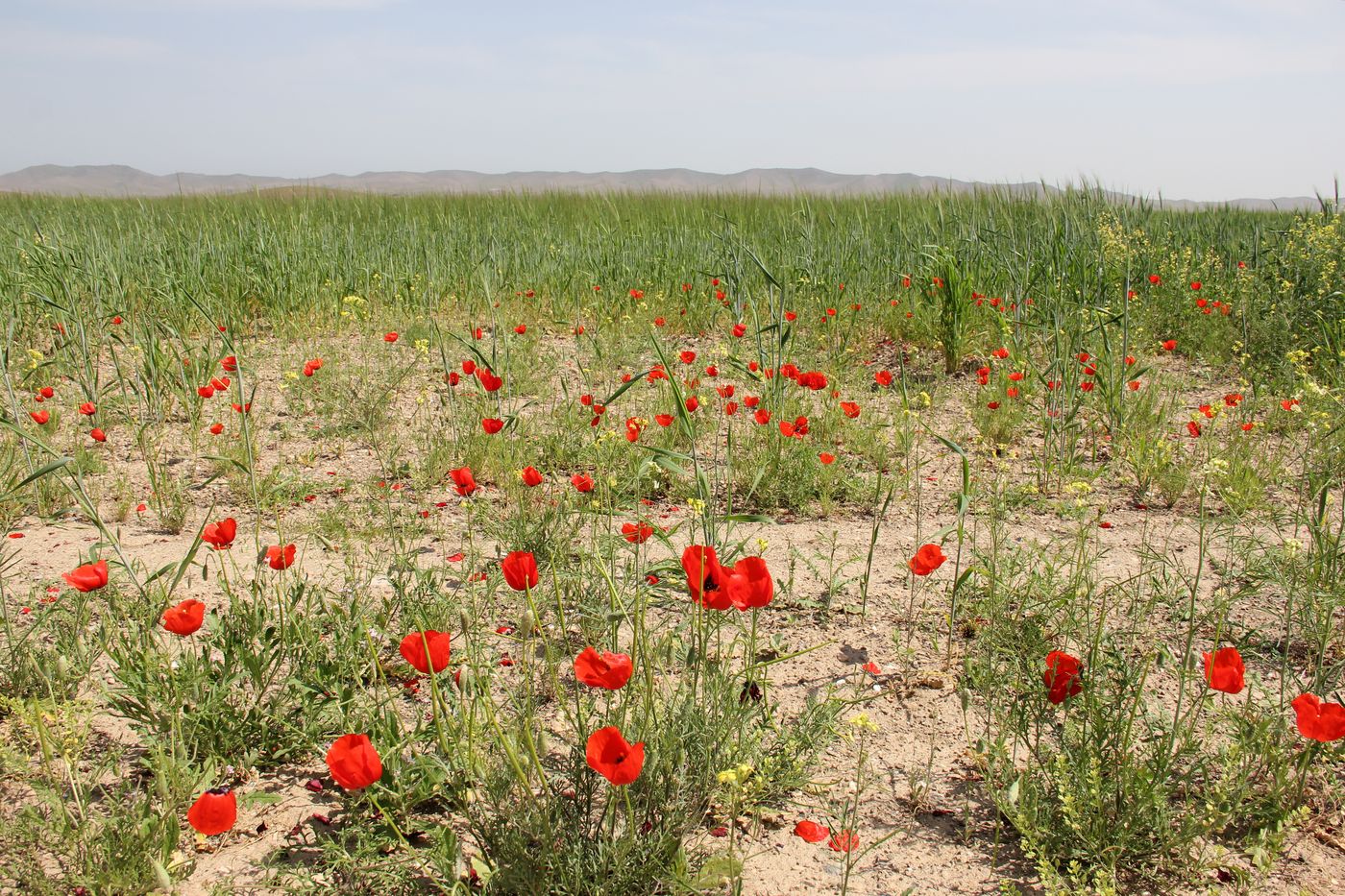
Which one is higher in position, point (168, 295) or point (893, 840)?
point (168, 295)

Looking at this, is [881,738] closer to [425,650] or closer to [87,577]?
[425,650]

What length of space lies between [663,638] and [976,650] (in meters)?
0.83

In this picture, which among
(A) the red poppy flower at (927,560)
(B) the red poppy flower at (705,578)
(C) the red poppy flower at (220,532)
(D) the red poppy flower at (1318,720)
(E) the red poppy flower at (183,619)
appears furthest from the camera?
(A) the red poppy flower at (927,560)

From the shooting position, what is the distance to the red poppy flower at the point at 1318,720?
1448mm

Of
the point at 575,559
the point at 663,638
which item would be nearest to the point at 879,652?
the point at 663,638

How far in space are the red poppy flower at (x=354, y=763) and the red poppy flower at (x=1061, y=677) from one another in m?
1.17

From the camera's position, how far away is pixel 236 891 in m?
1.60

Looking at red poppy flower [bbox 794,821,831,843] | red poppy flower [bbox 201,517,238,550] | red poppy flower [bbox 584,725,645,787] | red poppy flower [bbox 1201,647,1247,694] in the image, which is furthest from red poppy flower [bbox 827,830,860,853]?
red poppy flower [bbox 201,517,238,550]

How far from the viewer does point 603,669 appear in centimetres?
134

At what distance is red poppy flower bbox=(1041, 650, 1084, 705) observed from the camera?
63.6 inches

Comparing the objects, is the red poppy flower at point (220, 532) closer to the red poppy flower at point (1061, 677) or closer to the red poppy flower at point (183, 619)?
the red poppy flower at point (183, 619)

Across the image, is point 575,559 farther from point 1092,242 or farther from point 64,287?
point 1092,242

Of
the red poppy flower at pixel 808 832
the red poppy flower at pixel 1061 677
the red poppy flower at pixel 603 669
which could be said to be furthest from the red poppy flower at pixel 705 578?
the red poppy flower at pixel 1061 677

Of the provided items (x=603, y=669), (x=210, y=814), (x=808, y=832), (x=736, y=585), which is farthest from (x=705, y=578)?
(x=210, y=814)
